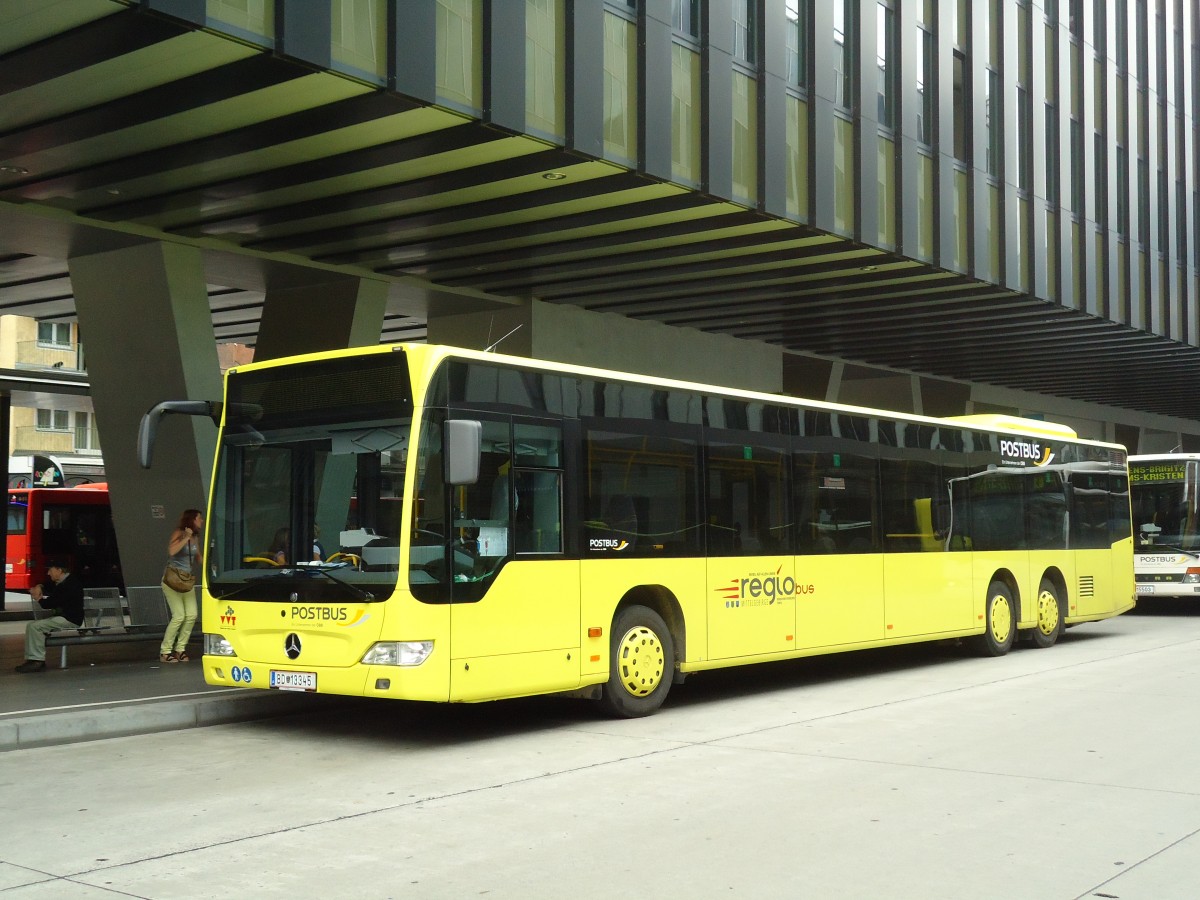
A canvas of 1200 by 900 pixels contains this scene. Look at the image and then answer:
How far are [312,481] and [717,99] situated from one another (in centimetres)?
823

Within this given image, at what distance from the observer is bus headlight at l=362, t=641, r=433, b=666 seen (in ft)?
30.3

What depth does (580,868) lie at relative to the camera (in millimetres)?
6086

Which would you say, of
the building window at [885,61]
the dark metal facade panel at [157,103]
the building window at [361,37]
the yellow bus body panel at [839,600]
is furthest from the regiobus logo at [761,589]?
the building window at [885,61]

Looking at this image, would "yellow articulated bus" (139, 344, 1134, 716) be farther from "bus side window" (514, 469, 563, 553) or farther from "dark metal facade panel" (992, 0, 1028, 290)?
"dark metal facade panel" (992, 0, 1028, 290)

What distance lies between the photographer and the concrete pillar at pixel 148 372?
16.2m

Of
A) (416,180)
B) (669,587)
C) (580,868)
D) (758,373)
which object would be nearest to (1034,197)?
(758,373)

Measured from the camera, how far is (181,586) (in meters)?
14.3

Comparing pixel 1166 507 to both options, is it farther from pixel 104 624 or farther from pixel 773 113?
pixel 104 624

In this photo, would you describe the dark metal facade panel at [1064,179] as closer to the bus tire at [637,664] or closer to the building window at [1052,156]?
the building window at [1052,156]

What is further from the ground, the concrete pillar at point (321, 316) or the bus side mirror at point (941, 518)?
the concrete pillar at point (321, 316)

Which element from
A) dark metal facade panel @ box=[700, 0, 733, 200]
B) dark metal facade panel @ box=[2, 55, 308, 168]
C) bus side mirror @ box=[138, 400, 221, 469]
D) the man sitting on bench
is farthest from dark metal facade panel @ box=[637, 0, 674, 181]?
the man sitting on bench

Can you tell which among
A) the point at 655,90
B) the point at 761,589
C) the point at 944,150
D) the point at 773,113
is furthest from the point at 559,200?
the point at 944,150

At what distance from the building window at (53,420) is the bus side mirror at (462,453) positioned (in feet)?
190

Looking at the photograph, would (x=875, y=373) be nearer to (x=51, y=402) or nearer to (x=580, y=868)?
(x=51, y=402)
